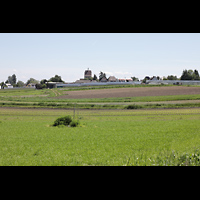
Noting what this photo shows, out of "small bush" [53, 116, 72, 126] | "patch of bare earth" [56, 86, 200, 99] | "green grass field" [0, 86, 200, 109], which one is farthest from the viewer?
Answer: "patch of bare earth" [56, 86, 200, 99]

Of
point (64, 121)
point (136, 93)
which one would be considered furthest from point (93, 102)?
point (64, 121)

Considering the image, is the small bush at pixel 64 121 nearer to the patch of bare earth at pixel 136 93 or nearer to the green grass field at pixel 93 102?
the green grass field at pixel 93 102

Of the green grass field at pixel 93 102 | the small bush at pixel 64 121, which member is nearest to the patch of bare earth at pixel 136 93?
the green grass field at pixel 93 102

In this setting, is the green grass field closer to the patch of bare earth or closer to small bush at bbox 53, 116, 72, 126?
the patch of bare earth

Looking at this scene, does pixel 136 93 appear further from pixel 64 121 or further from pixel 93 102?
pixel 64 121

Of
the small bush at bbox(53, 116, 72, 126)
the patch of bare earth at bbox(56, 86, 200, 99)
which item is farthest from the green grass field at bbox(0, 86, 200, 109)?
the small bush at bbox(53, 116, 72, 126)

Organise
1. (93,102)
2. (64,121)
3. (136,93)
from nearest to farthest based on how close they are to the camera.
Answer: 1. (64,121)
2. (93,102)
3. (136,93)
